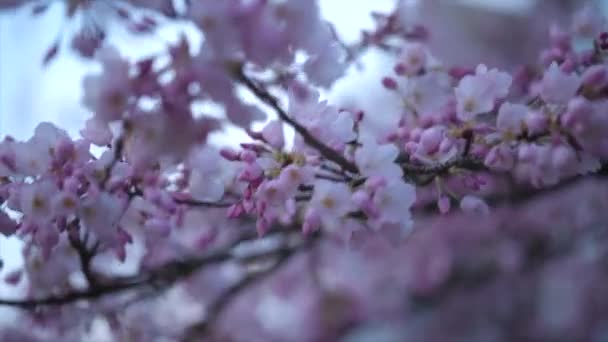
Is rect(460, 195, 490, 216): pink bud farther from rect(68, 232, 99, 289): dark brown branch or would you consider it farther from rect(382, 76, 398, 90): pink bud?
rect(68, 232, 99, 289): dark brown branch

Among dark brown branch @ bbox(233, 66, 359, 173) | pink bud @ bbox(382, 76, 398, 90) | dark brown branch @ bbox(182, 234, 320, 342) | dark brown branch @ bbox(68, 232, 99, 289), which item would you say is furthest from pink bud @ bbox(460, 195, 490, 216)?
dark brown branch @ bbox(182, 234, 320, 342)

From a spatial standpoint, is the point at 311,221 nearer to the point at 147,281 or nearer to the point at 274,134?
the point at 274,134

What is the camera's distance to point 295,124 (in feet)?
2.73

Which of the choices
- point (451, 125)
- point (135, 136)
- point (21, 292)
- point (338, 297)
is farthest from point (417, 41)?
point (338, 297)

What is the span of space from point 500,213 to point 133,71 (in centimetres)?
253

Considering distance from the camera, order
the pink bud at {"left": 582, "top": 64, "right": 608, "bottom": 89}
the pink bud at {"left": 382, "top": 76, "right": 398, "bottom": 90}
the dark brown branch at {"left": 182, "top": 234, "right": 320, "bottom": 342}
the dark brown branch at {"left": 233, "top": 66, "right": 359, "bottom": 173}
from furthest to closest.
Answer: the dark brown branch at {"left": 182, "top": 234, "right": 320, "bottom": 342} < the pink bud at {"left": 382, "top": 76, "right": 398, "bottom": 90} < the pink bud at {"left": 582, "top": 64, "right": 608, "bottom": 89} < the dark brown branch at {"left": 233, "top": 66, "right": 359, "bottom": 173}

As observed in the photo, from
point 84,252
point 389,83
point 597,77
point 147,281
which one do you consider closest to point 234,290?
point 147,281

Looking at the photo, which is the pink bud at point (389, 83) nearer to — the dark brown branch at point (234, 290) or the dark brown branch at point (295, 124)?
the dark brown branch at point (295, 124)

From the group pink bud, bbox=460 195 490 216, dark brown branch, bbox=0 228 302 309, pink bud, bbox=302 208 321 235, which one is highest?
pink bud, bbox=460 195 490 216

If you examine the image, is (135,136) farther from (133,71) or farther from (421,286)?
(421,286)

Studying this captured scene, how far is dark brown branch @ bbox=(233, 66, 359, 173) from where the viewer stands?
668 millimetres

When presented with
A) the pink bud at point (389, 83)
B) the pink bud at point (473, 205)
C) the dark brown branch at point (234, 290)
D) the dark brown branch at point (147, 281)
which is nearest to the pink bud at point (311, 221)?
the pink bud at point (473, 205)

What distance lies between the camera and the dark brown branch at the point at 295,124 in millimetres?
668

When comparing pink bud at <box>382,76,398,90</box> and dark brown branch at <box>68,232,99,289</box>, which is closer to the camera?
dark brown branch at <box>68,232,99,289</box>
